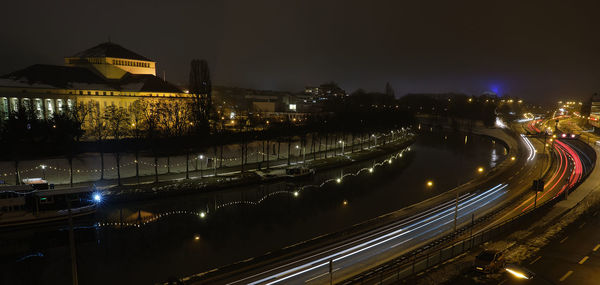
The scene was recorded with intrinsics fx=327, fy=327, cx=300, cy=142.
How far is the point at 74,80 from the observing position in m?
54.1

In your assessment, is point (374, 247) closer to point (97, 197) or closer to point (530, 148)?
point (97, 197)

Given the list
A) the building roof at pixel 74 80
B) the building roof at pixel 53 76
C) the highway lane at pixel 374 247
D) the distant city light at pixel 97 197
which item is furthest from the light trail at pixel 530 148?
the building roof at pixel 53 76

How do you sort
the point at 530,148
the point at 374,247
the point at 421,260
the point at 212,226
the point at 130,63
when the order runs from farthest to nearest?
the point at 130,63 → the point at 530,148 → the point at 212,226 → the point at 374,247 → the point at 421,260

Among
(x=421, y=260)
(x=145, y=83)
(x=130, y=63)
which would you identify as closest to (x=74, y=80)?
(x=145, y=83)

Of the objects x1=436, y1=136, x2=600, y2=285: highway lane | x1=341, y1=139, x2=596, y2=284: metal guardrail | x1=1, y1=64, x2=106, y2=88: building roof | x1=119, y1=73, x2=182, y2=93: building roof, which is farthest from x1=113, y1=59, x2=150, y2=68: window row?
x1=436, y1=136, x2=600, y2=285: highway lane

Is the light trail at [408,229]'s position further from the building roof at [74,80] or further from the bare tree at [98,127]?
the building roof at [74,80]

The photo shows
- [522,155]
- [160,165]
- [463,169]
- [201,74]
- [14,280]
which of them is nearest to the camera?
[14,280]

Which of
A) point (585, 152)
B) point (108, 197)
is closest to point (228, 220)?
point (108, 197)

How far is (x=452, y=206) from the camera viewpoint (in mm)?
22875

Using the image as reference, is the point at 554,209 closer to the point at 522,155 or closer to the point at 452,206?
the point at 452,206

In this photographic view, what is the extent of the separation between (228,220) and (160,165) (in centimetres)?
1454

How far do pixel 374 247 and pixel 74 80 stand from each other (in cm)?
5787

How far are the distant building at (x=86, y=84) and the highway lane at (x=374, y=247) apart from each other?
45.6 metres

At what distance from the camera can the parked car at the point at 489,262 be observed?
1316 cm
